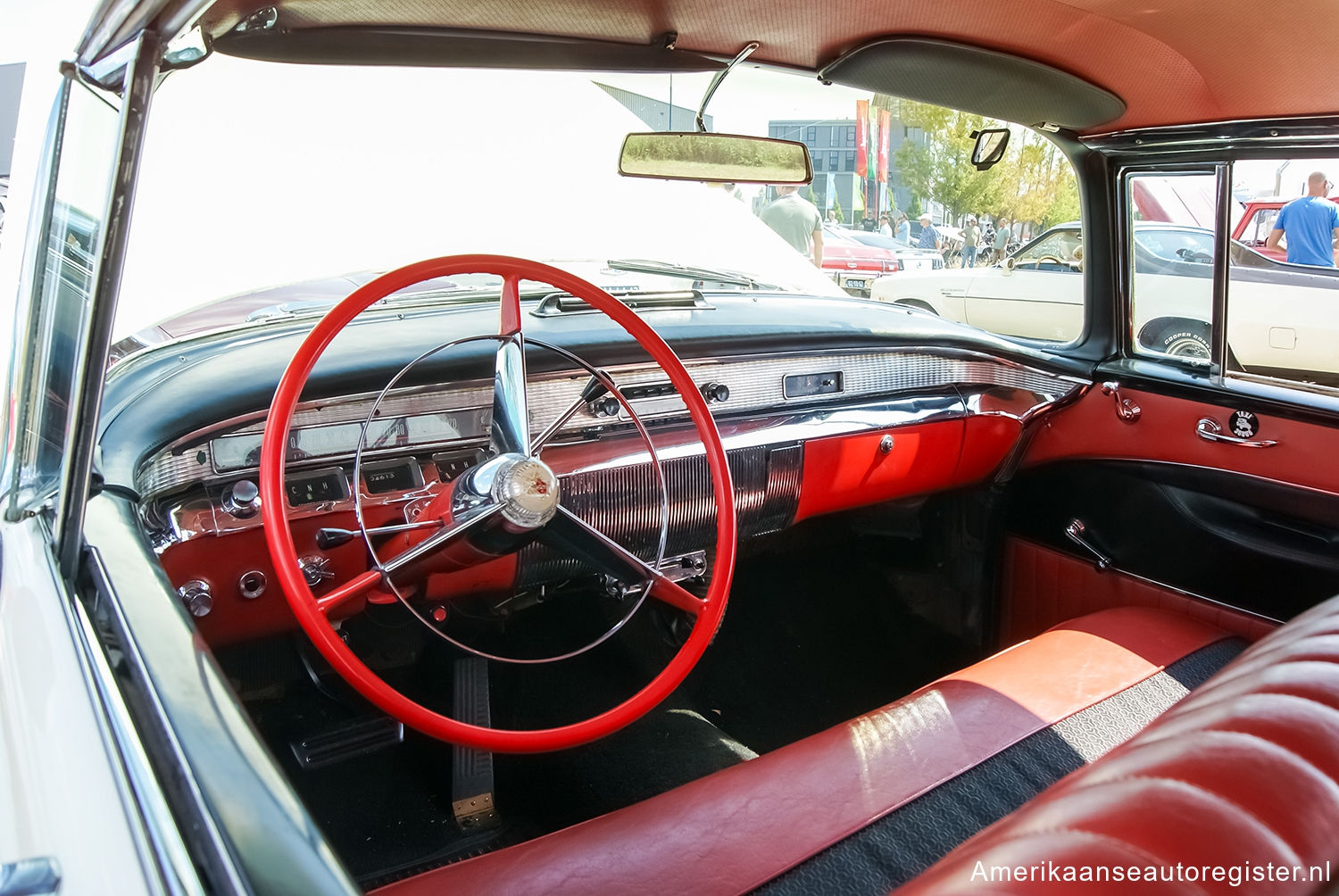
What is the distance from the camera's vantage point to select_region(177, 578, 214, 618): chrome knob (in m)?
1.63

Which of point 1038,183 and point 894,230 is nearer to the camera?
point 1038,183

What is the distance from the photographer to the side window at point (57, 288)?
1075mm

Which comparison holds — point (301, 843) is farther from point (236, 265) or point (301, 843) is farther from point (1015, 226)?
point (1015, 226)

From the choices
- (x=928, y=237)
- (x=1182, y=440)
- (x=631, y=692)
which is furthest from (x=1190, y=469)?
(x=928, y=237)

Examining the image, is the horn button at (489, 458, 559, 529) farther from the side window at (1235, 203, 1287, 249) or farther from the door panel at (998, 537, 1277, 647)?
the side window at (1235, 203, 1287, 249)

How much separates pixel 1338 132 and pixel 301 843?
247cm

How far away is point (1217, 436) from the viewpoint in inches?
96.1

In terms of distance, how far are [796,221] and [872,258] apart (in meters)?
1.95

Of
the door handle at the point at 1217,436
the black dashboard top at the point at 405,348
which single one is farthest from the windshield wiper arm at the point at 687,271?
the door handle at the point at 1217,436

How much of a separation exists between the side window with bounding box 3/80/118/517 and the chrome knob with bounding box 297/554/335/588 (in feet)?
1.47

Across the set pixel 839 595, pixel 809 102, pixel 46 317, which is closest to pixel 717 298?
pixel 809 102

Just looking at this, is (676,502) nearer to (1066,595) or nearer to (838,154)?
(1066,595)

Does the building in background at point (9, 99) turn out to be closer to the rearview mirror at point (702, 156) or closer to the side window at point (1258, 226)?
the rearview mirror at point (702, 156)

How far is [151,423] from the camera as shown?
1574mm
